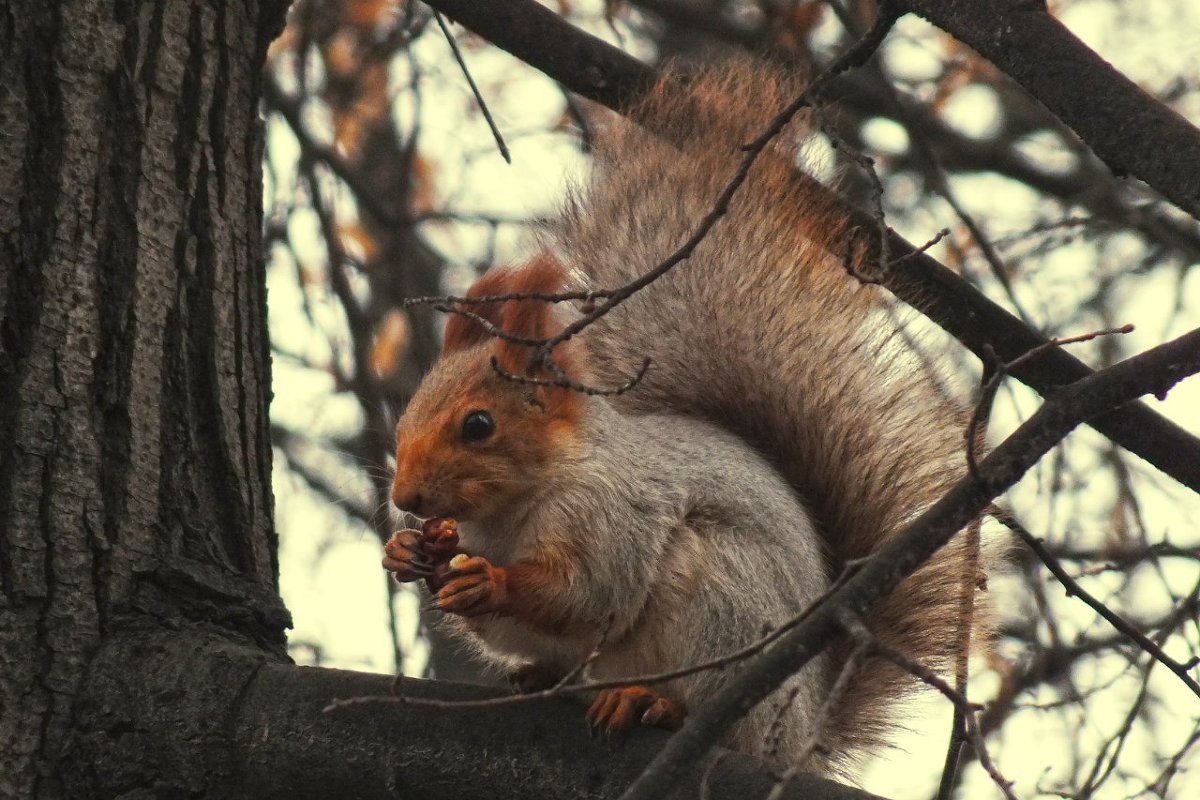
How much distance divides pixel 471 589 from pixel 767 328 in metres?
0.72

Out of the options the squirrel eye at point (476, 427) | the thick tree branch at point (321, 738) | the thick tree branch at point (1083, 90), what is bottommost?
the thick tree branch at point (321, 738)

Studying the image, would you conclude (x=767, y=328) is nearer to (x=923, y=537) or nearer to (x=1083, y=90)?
(x=1083, y=90)

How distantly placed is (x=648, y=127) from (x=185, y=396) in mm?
818

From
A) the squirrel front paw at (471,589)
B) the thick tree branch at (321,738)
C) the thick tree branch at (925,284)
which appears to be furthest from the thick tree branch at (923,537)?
the squirrel front paw at (471,589)

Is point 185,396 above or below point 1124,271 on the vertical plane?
below

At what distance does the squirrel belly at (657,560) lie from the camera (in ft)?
6.14

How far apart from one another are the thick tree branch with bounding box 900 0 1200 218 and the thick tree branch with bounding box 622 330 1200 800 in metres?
0.18

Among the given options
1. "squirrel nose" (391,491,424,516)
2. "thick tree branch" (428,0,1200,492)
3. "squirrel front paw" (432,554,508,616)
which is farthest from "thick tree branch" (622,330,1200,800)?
"squirrel nose" (391,491,424,516)

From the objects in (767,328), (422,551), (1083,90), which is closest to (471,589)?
(422,551)

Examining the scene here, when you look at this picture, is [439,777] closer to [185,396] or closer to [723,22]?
[185,396]

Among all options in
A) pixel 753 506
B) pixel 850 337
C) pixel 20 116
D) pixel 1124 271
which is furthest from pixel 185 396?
pixel 1124 271

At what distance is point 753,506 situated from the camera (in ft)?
6.56

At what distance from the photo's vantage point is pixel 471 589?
176 centimetres

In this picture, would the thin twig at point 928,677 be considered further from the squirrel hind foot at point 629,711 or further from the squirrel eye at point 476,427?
the squirrel eye at point 476,427
